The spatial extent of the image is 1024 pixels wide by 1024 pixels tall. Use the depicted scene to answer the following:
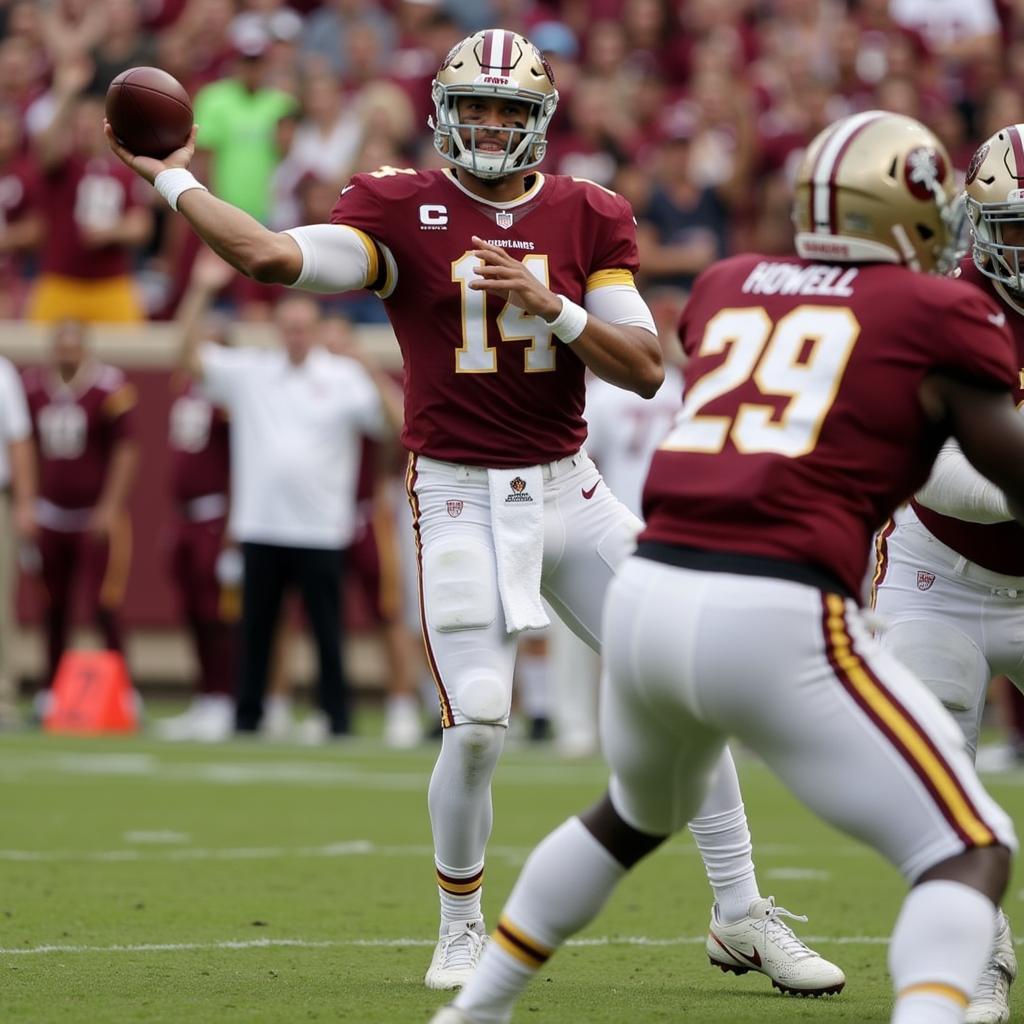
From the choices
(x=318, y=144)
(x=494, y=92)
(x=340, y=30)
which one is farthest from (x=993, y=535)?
(x=340, y=30)

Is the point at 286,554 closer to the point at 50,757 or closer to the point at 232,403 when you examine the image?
the point at 232,403

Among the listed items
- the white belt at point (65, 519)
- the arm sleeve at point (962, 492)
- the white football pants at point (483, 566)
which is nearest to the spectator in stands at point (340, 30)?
the white belt at point (65, 519)

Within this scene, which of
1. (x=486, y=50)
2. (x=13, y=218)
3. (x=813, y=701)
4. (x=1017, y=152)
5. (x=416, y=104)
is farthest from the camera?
(x=416, y=104)

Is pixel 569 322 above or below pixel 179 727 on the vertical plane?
above

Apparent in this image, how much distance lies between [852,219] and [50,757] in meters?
7.34

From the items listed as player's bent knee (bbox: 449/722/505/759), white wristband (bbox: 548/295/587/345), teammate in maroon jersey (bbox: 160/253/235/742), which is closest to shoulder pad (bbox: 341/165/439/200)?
white wristband (bbox: 548/295/587/345)

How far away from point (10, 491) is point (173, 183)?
782 cm

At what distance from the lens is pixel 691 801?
3.77 metres

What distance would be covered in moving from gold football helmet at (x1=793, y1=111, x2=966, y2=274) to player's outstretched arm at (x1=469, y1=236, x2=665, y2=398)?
40.2 inches

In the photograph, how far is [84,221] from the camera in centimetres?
Result: 1351

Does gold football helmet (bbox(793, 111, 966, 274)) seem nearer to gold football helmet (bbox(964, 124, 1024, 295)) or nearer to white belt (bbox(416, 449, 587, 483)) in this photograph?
gold football helmet (bbox(964, 124, 1024, 295))

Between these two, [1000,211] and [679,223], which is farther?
[679,223]

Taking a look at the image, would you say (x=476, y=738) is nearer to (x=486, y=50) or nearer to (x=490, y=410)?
(x=490, y=410)

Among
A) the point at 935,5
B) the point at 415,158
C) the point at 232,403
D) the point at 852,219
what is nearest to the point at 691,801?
the point at 852,219
